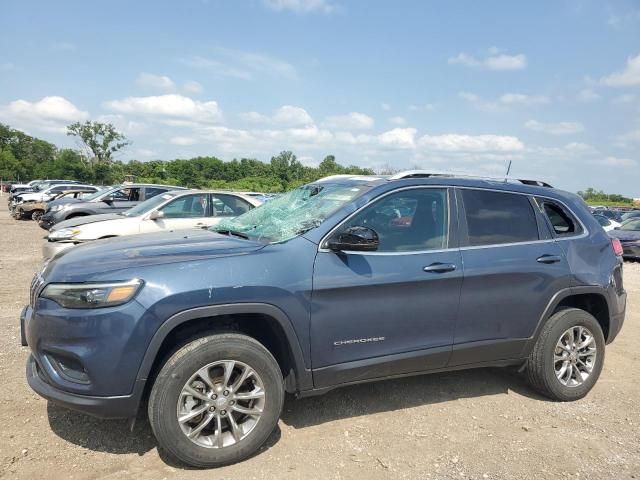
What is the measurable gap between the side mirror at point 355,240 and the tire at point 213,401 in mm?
817

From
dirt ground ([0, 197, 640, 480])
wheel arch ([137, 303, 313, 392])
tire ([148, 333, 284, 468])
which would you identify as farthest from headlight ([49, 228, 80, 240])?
tire ([148, 333, 284, 468])

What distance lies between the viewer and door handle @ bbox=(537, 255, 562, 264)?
3943 millimetres

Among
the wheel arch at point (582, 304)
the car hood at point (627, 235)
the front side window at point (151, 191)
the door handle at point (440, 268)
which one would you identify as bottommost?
the car hood at point (627, 235)

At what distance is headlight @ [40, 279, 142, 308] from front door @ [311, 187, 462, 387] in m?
1.12

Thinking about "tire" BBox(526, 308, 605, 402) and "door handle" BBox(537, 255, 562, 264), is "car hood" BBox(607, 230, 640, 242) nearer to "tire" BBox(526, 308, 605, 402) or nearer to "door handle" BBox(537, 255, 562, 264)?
"tire" BBox(526, 308, 605, 402)

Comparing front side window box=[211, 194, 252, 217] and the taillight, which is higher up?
the taillight

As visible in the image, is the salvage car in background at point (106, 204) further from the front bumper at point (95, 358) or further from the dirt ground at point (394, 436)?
the front bumper at point (95, 358)

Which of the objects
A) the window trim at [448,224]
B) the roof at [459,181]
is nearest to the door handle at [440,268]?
the window trim at [448,224]

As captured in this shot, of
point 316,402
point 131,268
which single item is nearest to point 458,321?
point 316,402

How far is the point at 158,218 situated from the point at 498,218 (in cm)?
637

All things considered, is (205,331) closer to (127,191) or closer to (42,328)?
(42,328)

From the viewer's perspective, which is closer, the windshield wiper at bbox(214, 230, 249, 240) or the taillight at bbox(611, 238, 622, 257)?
the windshield wiper at bbox(214, 230, 249, 240)

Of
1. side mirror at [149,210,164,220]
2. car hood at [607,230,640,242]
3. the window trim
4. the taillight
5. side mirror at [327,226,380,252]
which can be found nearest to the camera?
side mirror at [327,226,380,252]

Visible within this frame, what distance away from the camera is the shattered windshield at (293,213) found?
3459 mm
